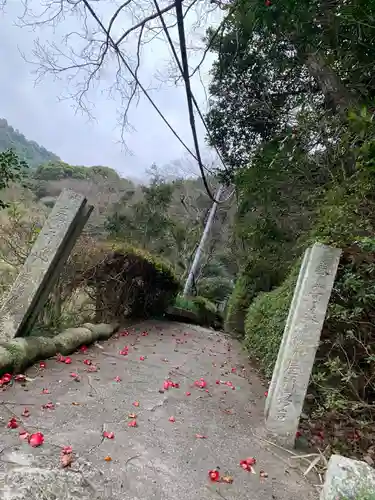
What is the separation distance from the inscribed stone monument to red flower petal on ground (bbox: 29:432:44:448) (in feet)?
6.54

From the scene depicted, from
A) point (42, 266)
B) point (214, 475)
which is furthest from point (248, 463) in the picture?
point (42, 266)

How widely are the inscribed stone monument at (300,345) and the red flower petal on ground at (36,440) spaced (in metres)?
1.99

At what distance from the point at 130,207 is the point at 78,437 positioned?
15028 mm

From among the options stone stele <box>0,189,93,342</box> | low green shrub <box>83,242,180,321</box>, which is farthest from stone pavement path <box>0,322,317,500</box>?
low green shrub <box>83,242,180,321</box>

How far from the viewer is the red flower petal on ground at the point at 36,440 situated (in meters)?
1.99

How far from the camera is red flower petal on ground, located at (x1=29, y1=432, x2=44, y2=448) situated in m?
1.99

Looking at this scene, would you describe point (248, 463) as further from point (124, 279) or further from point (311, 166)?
point (311, 166)

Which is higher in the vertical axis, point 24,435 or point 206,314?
point 206,314

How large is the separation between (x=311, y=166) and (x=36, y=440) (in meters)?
6.21

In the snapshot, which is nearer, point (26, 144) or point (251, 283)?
point (251, 283)

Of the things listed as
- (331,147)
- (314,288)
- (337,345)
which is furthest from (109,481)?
(331,147)

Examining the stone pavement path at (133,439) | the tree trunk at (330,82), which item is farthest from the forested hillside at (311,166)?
the stone pavement path at (133,439)

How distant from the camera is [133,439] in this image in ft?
7.90

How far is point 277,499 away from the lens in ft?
7.11
